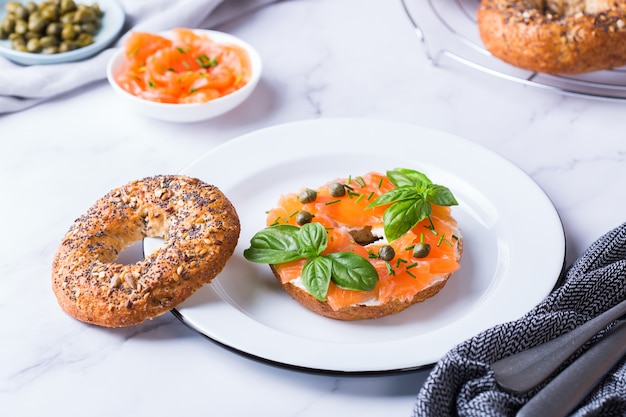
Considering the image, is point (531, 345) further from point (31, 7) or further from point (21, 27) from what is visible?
point (31, 7)

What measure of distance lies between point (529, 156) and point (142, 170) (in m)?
1.62

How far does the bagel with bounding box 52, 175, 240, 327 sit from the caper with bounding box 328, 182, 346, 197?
35 centimetres

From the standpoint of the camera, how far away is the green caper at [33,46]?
143 inches

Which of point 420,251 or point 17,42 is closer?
point 420,251

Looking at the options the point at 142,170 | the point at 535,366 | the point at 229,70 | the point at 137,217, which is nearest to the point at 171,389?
the point at 137,217

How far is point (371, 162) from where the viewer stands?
3.04 meters

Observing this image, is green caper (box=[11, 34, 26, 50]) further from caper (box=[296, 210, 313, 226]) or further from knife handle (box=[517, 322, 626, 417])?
knife handle (box=[517, 322, 626, 417])

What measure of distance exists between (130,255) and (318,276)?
2.49 ft

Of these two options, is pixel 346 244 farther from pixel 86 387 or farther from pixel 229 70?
pixel 229 70

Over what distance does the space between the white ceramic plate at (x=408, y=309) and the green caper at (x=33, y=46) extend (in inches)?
50.9

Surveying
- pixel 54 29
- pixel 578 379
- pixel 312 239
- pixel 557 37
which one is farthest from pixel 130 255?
pixel 557 37

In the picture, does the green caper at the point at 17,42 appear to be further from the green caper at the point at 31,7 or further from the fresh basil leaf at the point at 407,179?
the fresh basil leaf at the point at 407,179

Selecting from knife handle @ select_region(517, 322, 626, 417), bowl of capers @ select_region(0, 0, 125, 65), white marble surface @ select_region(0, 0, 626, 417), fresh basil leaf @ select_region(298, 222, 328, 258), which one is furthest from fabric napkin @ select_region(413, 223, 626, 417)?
bowl of capers @ select_region(0, 0, 125, 65)

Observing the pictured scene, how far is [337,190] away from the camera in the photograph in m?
2.53
